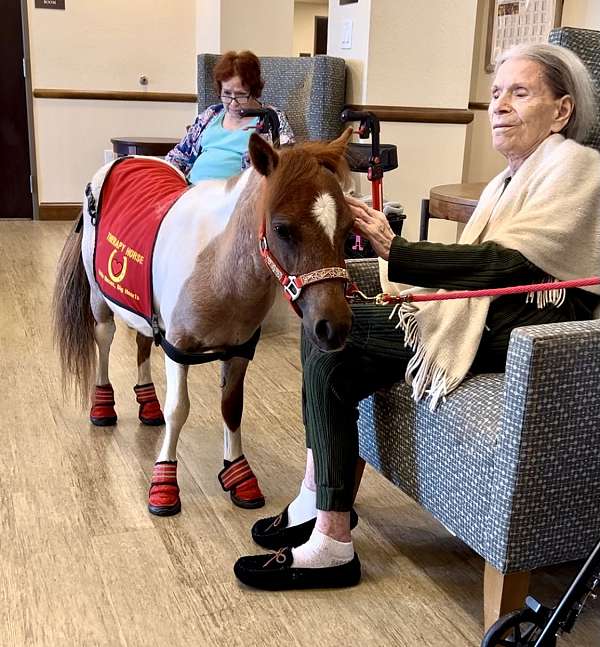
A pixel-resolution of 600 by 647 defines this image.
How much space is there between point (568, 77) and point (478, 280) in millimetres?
473

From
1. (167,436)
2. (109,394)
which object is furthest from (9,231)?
(167,436)

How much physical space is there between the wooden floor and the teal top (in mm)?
999

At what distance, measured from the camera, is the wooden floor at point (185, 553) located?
1543 mm

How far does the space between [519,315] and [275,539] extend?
0.78m

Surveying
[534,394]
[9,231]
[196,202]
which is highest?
[196,202]

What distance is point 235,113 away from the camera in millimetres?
3215

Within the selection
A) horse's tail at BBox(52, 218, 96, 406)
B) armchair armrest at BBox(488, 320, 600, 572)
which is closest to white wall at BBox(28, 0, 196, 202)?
horse's tail at BBox(52, 218, 96, 406)

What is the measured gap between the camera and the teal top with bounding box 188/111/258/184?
3.17 m

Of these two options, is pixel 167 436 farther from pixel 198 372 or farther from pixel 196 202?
pixel 198 372

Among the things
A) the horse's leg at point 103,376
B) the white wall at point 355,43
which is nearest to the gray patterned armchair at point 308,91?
the white wall at point 355,43

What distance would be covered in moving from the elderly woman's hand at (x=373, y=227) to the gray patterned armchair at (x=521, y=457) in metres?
0.32

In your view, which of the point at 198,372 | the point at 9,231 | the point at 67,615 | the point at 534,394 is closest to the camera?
the point at 534,394

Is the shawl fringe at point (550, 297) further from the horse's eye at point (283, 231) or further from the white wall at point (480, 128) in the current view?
the white wall at point (480, 128)

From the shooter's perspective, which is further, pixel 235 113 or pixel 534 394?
pixel 235 113
